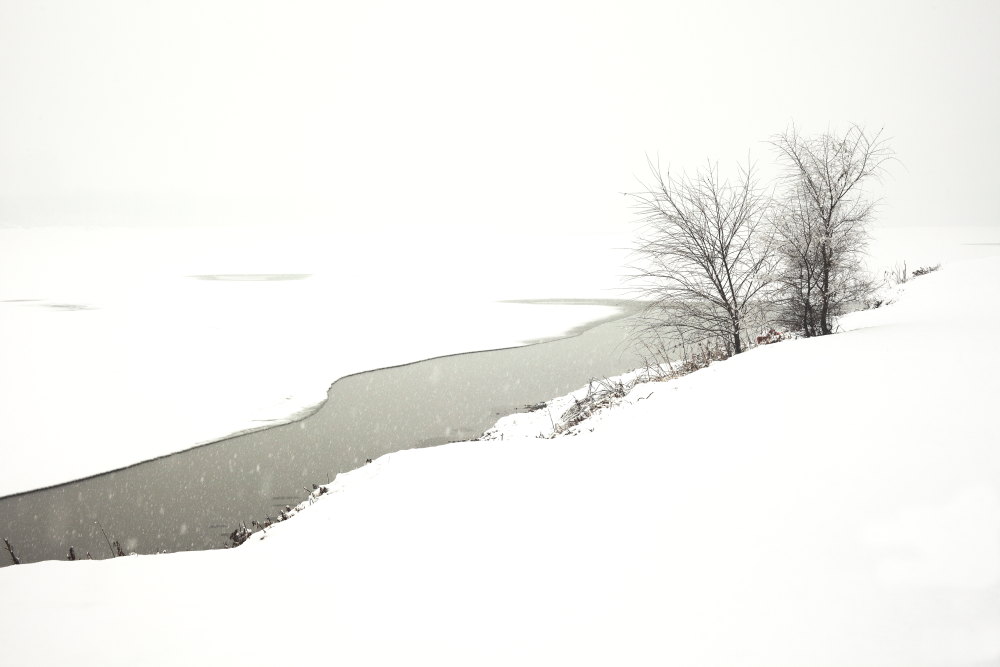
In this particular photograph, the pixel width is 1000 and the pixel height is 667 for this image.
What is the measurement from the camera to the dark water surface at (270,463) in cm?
845

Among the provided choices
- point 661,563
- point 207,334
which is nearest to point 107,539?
point 661,563

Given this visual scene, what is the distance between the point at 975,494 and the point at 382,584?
3605 mm

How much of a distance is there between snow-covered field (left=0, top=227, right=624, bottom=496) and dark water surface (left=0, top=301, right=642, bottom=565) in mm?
825

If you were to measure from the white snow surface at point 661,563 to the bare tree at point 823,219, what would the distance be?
12.4ft

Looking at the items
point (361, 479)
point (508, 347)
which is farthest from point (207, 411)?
point (508, 347)

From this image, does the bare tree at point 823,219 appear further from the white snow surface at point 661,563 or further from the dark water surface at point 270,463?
the dark water surface at point 270,463

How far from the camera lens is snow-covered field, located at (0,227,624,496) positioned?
1225 cm

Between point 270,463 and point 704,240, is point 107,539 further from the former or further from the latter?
point 704,240

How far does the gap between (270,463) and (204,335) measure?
41.1ft

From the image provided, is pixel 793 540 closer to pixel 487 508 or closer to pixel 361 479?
pixel 487 508

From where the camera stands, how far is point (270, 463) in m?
11.0

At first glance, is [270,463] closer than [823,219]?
No

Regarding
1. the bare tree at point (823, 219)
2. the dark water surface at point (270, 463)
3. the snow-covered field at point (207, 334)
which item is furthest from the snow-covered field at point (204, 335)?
the bare tree at point (823, 219)

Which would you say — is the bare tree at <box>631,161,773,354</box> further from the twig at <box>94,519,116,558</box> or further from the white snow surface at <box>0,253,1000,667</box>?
the twig at <box>94,519,116,558</box>
